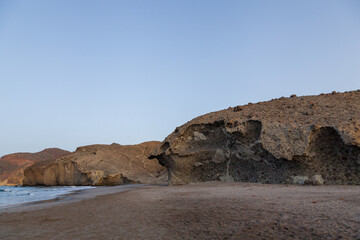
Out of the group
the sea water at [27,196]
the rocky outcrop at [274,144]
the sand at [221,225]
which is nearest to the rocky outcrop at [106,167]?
the sea water at [27,196]

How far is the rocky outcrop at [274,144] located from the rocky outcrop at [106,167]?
1095 cm

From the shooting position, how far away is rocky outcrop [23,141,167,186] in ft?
77.7

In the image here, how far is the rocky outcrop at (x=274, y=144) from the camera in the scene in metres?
8.38

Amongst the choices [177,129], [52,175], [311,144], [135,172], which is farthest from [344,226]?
[52,175]

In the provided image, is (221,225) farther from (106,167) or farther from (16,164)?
(16,164)

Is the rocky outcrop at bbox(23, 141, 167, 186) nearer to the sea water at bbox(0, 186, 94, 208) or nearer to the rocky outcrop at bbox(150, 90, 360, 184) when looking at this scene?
the sea water at bbox(0, 186, 94, 208)

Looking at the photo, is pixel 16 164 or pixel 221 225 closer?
pixel 221 225

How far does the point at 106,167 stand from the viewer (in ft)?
80.5

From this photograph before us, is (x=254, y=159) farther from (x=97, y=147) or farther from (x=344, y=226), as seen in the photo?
(x=97, y=147)

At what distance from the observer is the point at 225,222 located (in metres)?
3.14

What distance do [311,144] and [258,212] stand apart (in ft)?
20.1

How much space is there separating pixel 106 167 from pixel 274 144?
62.2 ft

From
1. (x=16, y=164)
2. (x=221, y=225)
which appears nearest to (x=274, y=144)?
(x=221, y=225)

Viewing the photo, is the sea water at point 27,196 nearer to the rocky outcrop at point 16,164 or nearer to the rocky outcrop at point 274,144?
the rocky outcrop at point 274,144
